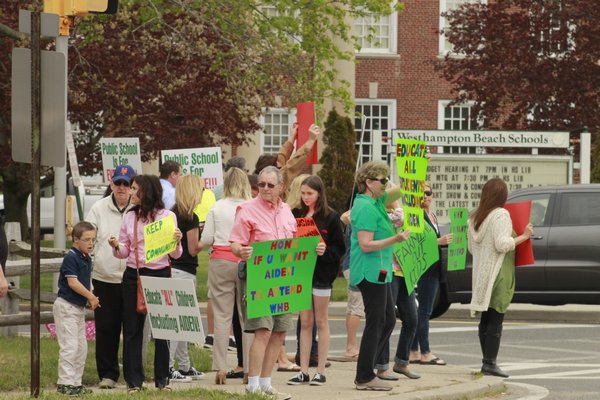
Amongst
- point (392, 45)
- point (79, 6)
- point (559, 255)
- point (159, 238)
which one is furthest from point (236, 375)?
point (392, 45)

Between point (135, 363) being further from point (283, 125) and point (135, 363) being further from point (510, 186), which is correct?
point (283, 125)

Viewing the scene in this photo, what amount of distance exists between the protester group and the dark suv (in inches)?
239

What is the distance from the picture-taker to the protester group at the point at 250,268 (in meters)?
11.5

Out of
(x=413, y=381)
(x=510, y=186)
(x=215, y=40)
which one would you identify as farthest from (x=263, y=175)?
(x=215, y=40)

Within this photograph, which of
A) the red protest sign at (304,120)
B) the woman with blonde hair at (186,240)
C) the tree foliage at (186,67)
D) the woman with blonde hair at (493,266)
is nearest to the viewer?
the woman with blonde hair at (186,240)

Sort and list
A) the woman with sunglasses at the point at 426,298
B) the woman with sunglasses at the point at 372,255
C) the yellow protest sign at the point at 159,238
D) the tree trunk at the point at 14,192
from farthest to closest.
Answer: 1. the tree trunk at the point at 14,192
2. the woman with sunglasses at the point at 426,298
3. the woman with sunglasses at the point at 372,255
4. the yellow protest sign at the point at 159,238

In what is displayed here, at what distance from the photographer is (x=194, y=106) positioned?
1313 inches

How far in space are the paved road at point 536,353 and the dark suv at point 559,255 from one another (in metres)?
0.39

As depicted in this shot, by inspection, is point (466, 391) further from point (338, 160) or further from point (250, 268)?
point (338, 160)

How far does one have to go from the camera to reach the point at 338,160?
125 ft

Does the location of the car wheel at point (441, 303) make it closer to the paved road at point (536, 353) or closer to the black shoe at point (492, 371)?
the paved road at point (536, 353)

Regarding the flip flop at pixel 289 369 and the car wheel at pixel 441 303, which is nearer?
the flip flop at pixel 289 369

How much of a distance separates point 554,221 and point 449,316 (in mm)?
2125

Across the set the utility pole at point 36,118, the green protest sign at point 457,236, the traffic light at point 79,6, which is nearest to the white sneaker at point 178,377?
the utility pole at point 36,118
